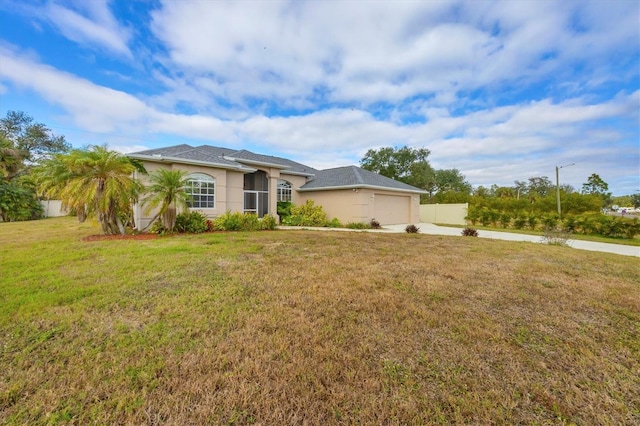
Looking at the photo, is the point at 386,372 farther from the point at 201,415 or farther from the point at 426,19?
the point at 426,19

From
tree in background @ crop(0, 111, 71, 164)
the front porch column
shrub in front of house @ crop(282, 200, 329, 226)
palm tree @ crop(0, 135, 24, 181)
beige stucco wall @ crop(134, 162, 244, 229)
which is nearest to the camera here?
beige stucco wall @ crop(134, 162, 244, 229)

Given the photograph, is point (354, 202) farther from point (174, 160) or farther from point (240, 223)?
point (174, 160)

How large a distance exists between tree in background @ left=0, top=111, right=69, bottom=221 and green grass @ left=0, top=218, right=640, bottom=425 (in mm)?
14873

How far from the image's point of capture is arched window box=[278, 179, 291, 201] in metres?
19.3

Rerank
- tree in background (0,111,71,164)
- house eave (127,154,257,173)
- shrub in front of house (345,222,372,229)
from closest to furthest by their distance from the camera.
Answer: house eave (127,154,257,173), shrub in front of house (345,222,372,229), tree in background (0,111,71,164)

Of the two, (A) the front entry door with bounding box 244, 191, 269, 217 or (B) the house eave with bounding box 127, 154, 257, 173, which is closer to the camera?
(B) the house eave with bounding box 127, 154, 257, 173

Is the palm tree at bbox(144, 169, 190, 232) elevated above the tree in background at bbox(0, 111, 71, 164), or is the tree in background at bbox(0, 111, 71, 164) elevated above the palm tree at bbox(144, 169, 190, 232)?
the tree in background at bbox(0, 111, 71, 164)

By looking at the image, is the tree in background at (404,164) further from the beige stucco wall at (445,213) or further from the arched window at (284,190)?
the arched window at (284,190)

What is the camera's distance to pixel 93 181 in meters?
10.2


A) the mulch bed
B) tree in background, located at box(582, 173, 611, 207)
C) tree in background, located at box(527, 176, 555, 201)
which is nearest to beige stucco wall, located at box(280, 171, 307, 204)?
the mulch bed

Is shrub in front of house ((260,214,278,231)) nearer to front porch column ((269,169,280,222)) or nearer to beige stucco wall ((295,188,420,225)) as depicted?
front porch column ((269,169,280,222))

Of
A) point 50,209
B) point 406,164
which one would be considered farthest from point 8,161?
point 406,164

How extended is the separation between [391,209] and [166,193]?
15745 mm

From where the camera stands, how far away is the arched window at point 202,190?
13.8 meters
